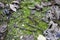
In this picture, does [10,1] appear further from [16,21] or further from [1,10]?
[16,21]

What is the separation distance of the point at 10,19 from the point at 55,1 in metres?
0.73

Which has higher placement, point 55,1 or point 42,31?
point 55,1

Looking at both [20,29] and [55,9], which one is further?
[55,9]

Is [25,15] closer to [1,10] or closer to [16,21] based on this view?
[16,21]

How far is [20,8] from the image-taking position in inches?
114

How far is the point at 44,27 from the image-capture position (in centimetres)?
253

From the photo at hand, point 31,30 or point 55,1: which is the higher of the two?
point 55,1

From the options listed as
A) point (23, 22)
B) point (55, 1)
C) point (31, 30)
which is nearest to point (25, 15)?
point (23, 22)

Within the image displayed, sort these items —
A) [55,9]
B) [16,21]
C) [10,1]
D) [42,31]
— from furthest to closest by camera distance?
[10,1], [55,9], [16,21], [42,31]

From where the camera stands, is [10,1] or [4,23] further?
[10,1]

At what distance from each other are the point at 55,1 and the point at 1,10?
2.62 feet

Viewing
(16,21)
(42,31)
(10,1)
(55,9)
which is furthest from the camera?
(10,1)

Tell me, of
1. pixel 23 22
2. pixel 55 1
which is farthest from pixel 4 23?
pixel 55 1

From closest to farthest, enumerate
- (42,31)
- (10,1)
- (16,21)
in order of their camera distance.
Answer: (42,31), (16,21), (10,1)
